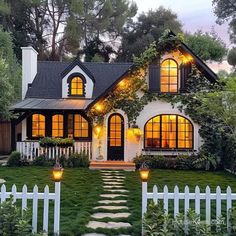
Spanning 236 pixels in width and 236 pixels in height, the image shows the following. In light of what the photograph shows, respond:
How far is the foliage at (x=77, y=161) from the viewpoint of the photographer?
53.3 feet

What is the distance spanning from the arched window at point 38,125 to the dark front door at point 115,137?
3.62 m

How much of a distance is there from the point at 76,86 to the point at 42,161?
193 inches

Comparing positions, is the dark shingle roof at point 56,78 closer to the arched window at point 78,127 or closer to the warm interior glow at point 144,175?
the arched window at point 78,127

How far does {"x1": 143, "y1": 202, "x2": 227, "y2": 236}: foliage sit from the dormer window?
1403cm

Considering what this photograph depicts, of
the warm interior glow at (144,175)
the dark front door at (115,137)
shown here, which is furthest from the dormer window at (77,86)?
the warm interior glow at (144,175)

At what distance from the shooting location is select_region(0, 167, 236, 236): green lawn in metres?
7.05

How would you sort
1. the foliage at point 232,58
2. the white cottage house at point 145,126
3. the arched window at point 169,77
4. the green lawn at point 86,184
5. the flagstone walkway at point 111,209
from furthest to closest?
the foliage at point 232,58, the arched window at point 169,77, the white cottage house at point 145,126, the green lawn at point 86,184, the flagstone walkway at point 111,209

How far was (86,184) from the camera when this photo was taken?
37.7ft

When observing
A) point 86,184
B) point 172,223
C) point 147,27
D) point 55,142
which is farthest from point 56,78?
point 147,27

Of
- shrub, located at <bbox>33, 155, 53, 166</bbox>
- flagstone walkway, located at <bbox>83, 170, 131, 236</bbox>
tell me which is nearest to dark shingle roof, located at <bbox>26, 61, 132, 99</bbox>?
shrub, located at <bbox>33, 155, 53, 166</bbox>

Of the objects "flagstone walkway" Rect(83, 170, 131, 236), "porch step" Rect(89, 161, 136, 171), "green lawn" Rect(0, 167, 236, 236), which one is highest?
"porch step" Rect(89, 161, 136, 171)

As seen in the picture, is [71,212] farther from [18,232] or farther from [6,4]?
[6,4]

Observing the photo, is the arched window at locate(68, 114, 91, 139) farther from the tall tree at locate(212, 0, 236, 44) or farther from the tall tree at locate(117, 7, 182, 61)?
the tall tree at locate(117, 7, 182, 61)

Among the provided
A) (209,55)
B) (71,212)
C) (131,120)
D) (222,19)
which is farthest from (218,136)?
(209,55)
